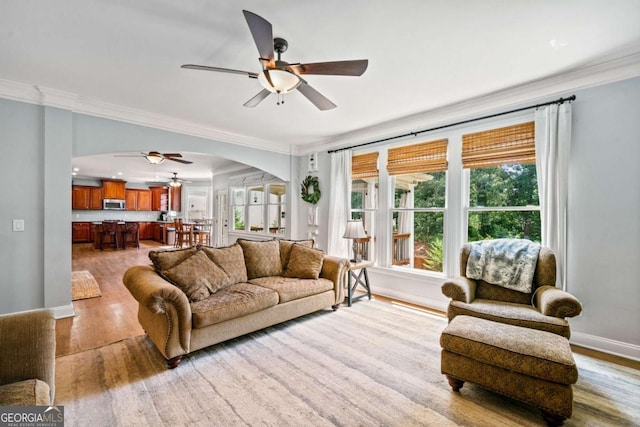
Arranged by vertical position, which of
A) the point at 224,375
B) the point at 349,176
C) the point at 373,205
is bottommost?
the point at 224,375

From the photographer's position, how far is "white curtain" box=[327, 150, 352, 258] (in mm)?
4973

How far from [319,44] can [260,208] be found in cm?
532

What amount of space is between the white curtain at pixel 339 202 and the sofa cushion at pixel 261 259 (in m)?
1.47

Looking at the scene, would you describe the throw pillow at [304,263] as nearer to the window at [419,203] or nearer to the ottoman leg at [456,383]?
the window at [419,203]

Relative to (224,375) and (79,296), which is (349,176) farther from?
(79,296)

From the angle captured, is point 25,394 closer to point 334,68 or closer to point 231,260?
point 231,260

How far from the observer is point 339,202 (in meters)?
5.04

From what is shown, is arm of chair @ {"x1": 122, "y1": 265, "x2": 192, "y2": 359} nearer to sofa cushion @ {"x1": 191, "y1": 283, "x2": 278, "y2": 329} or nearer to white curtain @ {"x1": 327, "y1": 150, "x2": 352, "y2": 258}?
sofa cushion @ {"x1": 191, "y1": 283, "x2": 278, "y2": 329}

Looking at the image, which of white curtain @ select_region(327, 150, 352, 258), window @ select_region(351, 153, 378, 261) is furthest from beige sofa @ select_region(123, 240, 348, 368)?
window @ select_region(351, 153, 378, 261)

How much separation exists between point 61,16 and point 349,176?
385cm

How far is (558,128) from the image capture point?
2893 millimetres

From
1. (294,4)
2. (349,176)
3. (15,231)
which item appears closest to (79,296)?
(15,231)

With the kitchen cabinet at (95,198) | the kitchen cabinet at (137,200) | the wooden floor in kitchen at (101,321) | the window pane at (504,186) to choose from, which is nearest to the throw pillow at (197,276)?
the wooden floor in kitchen at (101,321)

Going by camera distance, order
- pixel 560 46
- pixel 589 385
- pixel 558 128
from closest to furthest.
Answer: pixel 589 385
pixel 560 46
pixel 558 128
